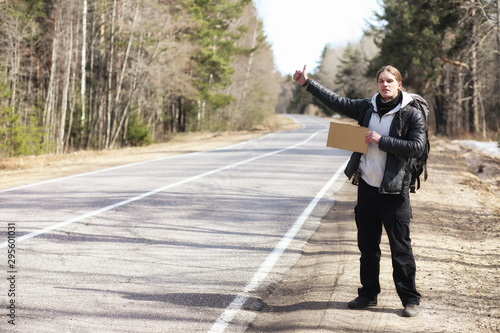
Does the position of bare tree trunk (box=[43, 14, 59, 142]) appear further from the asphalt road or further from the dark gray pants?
the dark gray pants

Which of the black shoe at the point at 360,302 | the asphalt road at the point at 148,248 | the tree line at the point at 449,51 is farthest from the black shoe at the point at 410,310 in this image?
the tree line at the point at 449,51

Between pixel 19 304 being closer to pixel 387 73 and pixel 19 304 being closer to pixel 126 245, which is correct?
pixel 126 245

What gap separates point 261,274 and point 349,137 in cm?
A: 191

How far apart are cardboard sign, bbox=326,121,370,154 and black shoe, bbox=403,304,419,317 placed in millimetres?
1310

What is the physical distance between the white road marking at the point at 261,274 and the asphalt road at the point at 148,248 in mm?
11

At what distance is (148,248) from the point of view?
21.5 ft

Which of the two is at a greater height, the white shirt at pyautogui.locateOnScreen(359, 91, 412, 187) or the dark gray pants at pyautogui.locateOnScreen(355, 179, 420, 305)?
the white shirt at pyautogui.locateOnScreen(359, 91, 412, 187)

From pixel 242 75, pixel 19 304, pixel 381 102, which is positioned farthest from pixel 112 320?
pixel 242 75

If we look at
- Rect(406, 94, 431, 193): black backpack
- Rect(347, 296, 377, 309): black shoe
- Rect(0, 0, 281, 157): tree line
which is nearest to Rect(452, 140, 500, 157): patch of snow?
Rect(0, 0, 281, 157): tree line

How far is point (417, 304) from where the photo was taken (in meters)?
4.51

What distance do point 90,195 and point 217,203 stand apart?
235 centimetres

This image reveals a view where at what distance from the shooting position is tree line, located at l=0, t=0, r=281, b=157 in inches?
998

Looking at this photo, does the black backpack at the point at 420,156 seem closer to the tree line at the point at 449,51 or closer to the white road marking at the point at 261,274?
the white road marking at the point at 261,274

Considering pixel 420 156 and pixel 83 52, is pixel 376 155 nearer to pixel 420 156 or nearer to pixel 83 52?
pixel 420 156
